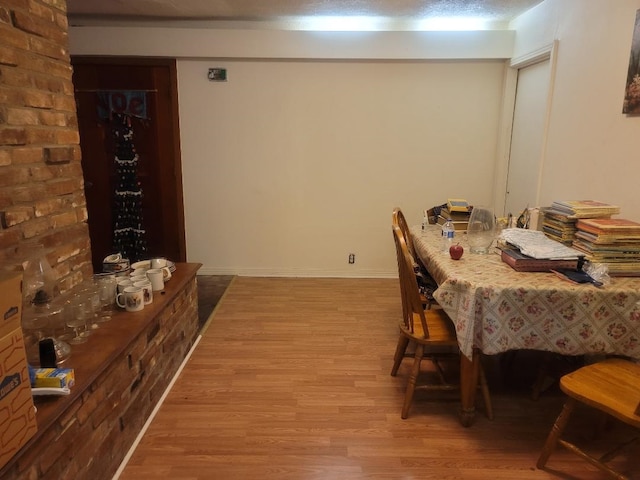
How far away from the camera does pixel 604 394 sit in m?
1.60

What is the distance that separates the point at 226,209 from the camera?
4.23 meters

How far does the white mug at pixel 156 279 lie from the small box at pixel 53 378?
0.91m

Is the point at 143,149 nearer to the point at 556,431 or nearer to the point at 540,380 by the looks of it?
the point at 540,380

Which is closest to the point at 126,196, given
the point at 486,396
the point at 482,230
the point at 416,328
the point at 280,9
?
the point at 280,9

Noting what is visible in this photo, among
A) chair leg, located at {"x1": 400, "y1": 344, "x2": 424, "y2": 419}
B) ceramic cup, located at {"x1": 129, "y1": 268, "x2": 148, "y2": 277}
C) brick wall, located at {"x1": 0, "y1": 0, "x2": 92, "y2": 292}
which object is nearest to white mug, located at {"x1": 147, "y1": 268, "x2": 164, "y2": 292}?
ceramic cup, located at {"x1": 129, "y1": 268, "x2": 148, "y2": 277}

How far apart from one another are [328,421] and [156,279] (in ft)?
3.80

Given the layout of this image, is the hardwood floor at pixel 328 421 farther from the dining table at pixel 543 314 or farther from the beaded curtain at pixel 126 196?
the beaded curtain at pixel 126 196

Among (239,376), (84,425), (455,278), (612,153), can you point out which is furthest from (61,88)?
(612,153)

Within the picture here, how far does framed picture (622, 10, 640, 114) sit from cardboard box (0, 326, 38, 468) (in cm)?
A: 282

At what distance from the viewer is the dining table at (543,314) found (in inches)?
70.1

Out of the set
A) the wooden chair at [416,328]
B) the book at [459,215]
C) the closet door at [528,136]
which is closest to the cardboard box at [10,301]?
the wooden chair at [416,328]

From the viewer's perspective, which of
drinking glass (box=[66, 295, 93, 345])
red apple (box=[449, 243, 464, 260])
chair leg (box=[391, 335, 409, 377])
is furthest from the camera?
chair leg (box=[391, 335, 409, 377])

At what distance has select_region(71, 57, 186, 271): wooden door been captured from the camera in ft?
12.9

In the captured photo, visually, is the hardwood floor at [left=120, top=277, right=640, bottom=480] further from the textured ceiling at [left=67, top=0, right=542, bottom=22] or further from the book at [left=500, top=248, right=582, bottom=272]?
the textured ceiling at [left=67, top=0, right=542, bottom=22]
